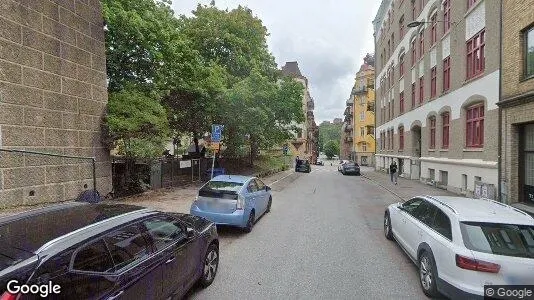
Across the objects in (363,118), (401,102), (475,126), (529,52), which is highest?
(363,118)

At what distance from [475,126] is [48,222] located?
18.0 m

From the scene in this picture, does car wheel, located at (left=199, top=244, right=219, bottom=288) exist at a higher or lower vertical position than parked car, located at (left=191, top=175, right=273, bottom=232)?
lower

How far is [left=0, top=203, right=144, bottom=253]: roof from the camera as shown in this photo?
2.83 meters

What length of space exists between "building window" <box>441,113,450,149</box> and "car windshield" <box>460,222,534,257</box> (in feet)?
53.9

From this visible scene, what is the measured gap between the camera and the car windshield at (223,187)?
335 inches

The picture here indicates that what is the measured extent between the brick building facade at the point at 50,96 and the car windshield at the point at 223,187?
16.7 feet

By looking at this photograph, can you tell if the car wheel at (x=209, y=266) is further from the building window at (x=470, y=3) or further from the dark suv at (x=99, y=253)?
the building window at (x=470, y=3)

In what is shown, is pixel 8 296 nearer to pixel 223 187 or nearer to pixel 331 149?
pixel 223 187

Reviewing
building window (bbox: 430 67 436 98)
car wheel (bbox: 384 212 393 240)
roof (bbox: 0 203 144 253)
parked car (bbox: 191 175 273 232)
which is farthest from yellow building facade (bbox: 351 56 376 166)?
roof (bbox: 0 203 144 253)

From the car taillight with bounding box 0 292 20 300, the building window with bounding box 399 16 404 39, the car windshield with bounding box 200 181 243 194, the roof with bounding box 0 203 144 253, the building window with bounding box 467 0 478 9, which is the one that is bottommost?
the car windshield with bounding box 200 181 243 194

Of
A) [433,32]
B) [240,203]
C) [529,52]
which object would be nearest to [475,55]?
[529,52]

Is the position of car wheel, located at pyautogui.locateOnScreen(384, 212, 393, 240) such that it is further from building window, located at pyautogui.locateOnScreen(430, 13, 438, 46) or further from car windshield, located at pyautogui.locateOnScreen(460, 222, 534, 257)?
building window, located at pyautogui.locateOnScreen(430, 13, 438, 46)

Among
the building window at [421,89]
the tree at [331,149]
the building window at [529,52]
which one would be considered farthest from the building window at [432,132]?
the tree at [331,149]

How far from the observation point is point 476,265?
4227 mm
